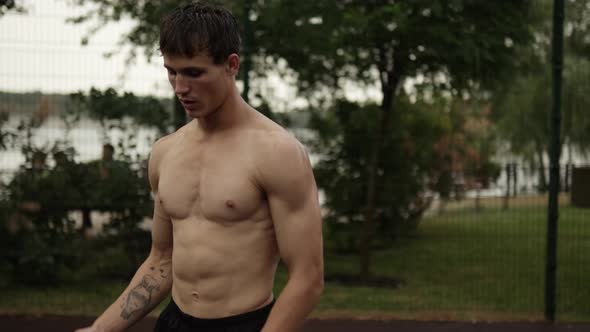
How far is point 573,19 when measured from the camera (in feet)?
57.6

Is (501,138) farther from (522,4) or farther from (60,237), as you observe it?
(60,237)

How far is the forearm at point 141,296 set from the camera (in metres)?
2.38

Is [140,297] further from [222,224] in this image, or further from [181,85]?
[181,85]

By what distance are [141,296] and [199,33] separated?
843 mm

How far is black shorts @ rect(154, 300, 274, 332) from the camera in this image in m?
2.16

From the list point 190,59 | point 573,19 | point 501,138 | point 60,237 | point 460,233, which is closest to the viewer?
point 190,59

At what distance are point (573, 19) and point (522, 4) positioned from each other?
34.6 ft

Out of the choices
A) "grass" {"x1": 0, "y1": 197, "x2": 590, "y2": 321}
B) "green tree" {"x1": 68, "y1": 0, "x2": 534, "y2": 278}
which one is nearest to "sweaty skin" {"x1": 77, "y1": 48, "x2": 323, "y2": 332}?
"grass" {"x1": 0, "y1": 197, "x2": 590, "y2": 321}

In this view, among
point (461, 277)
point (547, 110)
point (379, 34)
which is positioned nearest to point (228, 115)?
point (379, 34)

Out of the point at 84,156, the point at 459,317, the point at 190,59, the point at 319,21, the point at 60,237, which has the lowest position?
the point at 459,317

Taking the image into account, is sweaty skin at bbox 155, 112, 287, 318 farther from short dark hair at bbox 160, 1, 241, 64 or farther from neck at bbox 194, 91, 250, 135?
short dark hair at bbox 160, 1, 241, 64

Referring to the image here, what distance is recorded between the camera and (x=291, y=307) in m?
1.99

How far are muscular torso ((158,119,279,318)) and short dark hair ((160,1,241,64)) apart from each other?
0.25 m

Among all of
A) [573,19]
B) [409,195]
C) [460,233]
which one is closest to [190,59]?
[460,233]
